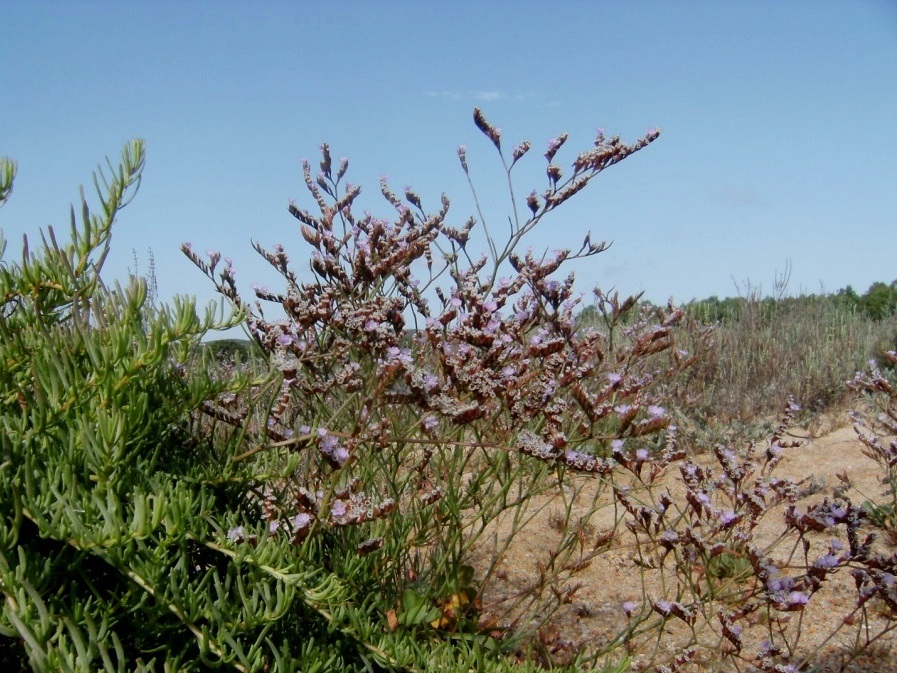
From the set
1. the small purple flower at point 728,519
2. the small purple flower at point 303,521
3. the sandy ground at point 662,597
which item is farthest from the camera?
the sandy ground at point 662,597

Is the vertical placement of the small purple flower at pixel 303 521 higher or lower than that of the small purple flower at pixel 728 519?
higher

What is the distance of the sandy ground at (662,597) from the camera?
2812 mm

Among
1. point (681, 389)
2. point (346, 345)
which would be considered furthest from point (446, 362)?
point (681, 389)

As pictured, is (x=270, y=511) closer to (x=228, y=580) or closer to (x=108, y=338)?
(x=228, y=580)

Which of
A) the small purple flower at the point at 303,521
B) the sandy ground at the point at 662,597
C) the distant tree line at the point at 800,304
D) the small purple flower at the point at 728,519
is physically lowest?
the sandy ground at the point at 662,597

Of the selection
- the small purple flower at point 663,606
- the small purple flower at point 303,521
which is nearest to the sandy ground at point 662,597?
the small purple flower at point 663,606

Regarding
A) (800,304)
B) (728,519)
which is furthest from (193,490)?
(800,304)

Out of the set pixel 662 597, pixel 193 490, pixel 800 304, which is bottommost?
pixel 662 597

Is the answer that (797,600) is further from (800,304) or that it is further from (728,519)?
(800,304)

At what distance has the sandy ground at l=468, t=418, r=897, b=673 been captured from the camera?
2.81 metres

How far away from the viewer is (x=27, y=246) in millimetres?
1868

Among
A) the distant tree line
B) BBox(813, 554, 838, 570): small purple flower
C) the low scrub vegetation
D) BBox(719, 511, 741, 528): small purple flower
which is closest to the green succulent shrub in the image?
the low scrub vegetation

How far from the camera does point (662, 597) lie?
10.6ft

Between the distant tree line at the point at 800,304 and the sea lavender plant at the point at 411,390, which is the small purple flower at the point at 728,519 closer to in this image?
the sea lavender plant at the point at 411,390
